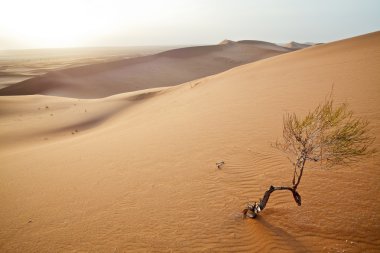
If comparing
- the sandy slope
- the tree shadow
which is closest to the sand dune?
the sandy slope

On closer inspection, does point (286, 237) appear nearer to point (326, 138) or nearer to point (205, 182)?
point (326, 138)

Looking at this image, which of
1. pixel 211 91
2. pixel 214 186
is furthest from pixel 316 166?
pixel 211 91

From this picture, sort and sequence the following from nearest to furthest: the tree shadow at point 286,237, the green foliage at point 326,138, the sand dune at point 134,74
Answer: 1. the tree shadow at point 286,237
2. the green foliage at point 326,138
3. the sand dune at point 134,74

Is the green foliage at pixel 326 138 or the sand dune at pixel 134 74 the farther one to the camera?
the sand dune at pixel 134 74

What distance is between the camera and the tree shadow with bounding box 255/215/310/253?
3.87 meters

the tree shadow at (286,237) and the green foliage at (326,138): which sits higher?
the green foliage at (326,138)

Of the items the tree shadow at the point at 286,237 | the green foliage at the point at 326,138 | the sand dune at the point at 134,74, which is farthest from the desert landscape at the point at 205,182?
→ the sand dune at the point at 134,74

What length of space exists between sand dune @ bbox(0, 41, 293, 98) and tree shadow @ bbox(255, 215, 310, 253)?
30.3 metres

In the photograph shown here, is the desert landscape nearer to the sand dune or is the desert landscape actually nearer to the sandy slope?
the sandy slope

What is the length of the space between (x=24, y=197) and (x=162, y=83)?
32848 mm

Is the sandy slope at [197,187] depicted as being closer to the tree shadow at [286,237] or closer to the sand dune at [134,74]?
the tree shadow at [286,237]

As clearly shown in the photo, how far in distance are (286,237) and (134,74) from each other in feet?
125

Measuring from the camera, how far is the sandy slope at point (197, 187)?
425cm

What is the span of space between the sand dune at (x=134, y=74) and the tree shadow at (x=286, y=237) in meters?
30.3
